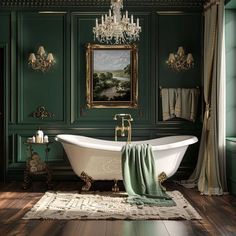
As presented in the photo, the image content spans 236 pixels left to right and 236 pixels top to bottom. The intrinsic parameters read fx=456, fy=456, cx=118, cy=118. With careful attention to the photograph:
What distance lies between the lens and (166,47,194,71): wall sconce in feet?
20.5

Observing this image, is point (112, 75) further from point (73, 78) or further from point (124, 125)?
point (124, 125)

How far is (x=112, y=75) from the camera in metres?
6.35

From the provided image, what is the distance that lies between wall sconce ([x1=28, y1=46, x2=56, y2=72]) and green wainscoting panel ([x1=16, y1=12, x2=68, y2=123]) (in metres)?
0.07

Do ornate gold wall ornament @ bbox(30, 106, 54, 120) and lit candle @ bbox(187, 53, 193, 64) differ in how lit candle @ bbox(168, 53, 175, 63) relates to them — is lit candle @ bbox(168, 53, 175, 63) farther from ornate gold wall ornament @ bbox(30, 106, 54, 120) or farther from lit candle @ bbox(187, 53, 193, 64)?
ornate gold wall ornament @ bbox(30, 106, 54, 120)

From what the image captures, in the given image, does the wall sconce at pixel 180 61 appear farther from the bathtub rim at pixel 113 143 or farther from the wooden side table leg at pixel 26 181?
the wooden side table leg at pixel 26 181

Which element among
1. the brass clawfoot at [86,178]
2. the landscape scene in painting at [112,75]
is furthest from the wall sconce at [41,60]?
the brass clawfoot at [86,178]

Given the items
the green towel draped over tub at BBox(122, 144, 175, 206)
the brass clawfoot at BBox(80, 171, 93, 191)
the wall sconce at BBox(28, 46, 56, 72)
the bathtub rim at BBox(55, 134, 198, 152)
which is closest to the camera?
the green towel draped over tub at BBox(122, 144, 175, 206)

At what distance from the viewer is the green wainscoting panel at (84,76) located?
636 cm

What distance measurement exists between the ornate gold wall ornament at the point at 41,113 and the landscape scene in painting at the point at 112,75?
669 millimetres

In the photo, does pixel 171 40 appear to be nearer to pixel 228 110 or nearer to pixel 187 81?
pixel 187 81

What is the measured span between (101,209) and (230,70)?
2496 mm

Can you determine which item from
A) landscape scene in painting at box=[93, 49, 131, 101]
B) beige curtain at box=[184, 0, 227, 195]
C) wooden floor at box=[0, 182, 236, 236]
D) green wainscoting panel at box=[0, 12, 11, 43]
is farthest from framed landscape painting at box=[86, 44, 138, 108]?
wooden floor at box=[0, 182, 236, 236]

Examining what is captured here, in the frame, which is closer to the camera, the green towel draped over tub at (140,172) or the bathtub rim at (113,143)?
the green towel draped over tub at (140,172)

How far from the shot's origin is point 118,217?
410 cm
